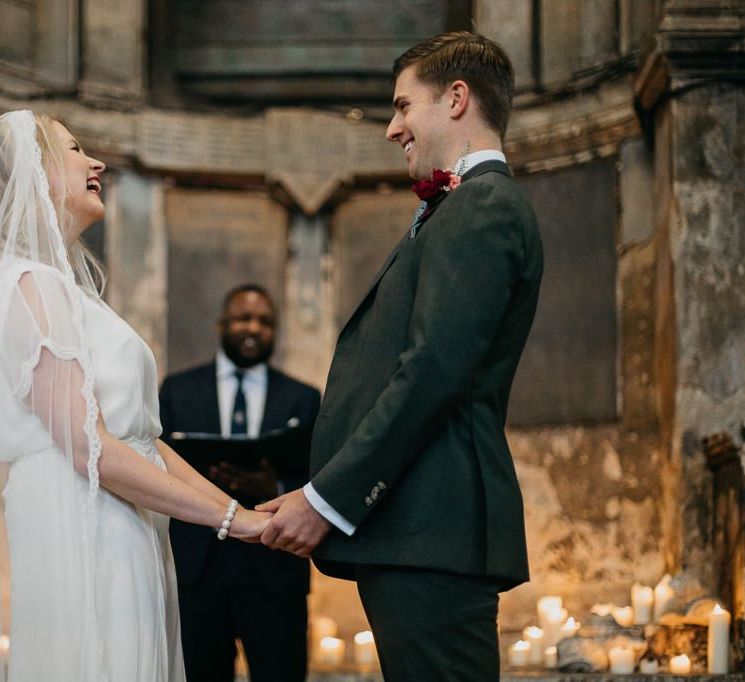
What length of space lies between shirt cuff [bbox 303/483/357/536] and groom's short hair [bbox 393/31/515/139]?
91 centimetres

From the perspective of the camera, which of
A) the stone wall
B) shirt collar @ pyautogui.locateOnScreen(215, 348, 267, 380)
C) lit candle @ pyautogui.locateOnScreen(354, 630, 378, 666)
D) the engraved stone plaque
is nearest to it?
shirt collar @ pyautogui.locateOnScreen(215, 348, 267, 380)

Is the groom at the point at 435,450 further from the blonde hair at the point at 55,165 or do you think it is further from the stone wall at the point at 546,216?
the stone wall at the point at 546,216

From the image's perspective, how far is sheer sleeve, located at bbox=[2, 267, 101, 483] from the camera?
2.96 meters

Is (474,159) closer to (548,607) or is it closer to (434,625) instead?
(434,625)

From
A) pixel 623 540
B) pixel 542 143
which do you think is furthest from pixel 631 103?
pixel 623 540

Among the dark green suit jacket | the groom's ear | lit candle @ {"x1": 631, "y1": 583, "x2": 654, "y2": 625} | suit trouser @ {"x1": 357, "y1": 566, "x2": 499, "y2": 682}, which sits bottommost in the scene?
lit candle @ {"x1": 631, "y1": 583, "x2": 654, "y2": 625}

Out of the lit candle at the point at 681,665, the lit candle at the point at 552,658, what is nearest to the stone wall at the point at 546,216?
the lit candle at the point at 681,665

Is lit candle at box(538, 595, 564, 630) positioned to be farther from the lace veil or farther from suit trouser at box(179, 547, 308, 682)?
the lace veil

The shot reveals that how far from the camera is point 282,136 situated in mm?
7957

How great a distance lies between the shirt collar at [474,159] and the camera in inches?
117

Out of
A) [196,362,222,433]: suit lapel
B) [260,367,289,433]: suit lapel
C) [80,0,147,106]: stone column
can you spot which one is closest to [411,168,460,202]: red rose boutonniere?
[260,367,289,433]: suit lapel

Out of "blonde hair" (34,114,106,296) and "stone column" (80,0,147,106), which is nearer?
"blonde hair" (34,114,106,296)

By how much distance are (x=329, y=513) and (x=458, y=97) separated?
37.3 inches

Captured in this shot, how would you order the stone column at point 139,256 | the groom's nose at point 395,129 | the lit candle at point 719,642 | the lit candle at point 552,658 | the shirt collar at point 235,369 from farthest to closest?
the stone column at point 139,256
the lit candle at point 552,658
the shirt collar at point 235,369
the lit candle at point 719,642
the groom's nose at point 395,129
